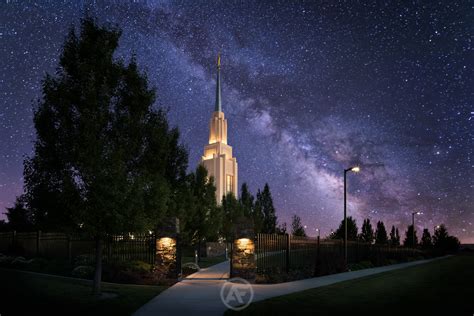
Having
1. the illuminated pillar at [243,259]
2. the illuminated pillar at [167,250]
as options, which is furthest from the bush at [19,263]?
the illuminated pillar at [243,259]

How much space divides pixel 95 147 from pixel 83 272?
26.0ft

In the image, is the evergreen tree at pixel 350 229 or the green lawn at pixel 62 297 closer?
the green lawn at pixel 62 297

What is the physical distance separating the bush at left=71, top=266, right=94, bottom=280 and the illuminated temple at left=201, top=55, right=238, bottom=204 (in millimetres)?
77682

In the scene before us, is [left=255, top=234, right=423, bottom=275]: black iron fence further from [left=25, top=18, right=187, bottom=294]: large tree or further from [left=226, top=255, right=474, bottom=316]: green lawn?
[left=25, top=18, right=187, bottom=294]: large tree

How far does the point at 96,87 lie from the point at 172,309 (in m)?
7.85

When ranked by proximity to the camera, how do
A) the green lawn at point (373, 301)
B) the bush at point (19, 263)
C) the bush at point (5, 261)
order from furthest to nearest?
the bush at point (5, 261), the bush at point (19, 263), the green lawn at point (373, 301)

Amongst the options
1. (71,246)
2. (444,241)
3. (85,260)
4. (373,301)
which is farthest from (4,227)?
(444,241)

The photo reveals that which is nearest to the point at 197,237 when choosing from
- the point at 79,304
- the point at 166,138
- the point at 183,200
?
the point at 183,200

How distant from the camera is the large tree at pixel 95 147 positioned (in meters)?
13.8

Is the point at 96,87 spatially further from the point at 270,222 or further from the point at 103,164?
the point at 270,222

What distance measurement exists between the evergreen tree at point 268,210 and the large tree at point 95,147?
6177 cm

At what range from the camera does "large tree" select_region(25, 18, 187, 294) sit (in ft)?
45.3

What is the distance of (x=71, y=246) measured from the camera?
24.8 meters

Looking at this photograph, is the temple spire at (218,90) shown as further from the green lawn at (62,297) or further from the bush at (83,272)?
the green lawn at (62,297)
